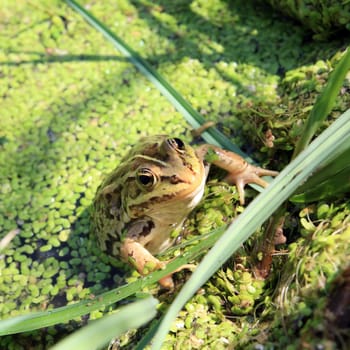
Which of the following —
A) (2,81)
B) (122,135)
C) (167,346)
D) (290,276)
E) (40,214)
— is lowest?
(167,346)

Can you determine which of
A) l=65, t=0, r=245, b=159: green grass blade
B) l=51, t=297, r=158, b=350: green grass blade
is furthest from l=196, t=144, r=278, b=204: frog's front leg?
l=51, t=297, r=158, b=350: green grass blade

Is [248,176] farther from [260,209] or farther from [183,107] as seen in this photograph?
[260,209]

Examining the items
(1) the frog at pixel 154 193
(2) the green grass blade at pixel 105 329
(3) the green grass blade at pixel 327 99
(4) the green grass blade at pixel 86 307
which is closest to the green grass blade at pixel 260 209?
(2) the green grass blade at pixel 105 329

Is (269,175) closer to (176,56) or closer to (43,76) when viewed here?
(176,56)

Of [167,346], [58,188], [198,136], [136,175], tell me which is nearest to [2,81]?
[58,188]

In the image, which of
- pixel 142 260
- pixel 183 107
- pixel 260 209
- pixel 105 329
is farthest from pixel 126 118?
pixel 105 329

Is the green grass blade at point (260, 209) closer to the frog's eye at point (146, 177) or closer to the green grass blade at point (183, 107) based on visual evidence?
the frog's eye at point (146, 177)
